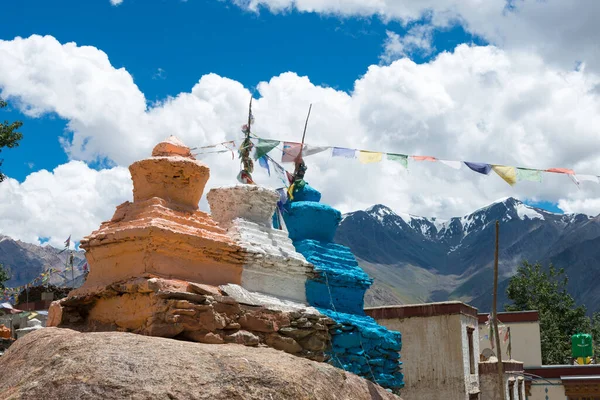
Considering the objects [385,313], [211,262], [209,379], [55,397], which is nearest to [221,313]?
[211,262]

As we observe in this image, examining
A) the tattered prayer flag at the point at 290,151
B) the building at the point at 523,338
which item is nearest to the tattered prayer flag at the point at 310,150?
the tattered prayer flag at the point at 290,151

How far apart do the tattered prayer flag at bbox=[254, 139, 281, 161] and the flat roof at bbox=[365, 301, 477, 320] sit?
27.3 ft

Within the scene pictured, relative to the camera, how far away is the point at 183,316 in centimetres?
809

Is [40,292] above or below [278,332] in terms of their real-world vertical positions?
above

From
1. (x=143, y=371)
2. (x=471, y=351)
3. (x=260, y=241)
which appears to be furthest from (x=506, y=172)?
(x=471, y=351)

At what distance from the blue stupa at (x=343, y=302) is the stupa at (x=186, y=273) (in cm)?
44

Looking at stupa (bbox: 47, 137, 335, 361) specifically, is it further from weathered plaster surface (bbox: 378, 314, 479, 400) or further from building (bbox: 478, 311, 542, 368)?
building (bbox: 478, 311, 542, 368)

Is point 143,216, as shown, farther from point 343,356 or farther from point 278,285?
point 343,356

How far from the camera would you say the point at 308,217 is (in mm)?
12078

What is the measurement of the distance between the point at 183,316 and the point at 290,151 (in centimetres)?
630

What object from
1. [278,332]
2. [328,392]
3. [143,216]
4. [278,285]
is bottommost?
[328,392]

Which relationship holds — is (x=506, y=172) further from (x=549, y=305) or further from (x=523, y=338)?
(x=549, y=305)

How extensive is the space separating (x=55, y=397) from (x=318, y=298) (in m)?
5.16

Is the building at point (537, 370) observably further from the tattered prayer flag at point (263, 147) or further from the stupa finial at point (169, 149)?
the stupa finial at point (169, 149)
